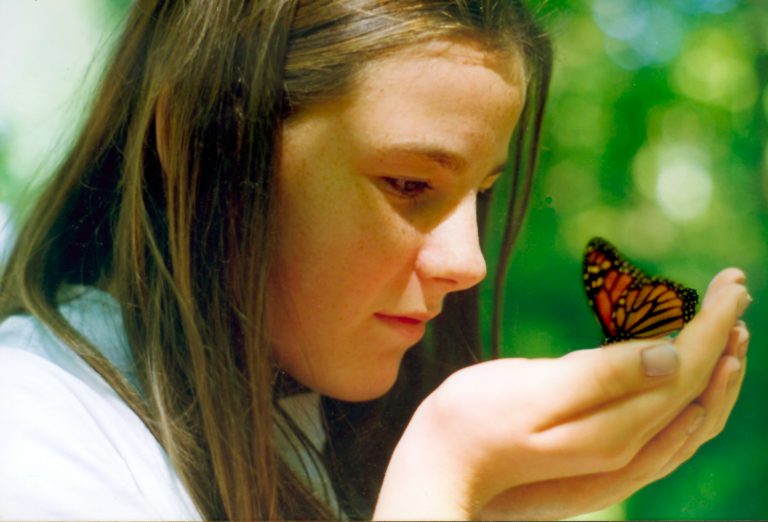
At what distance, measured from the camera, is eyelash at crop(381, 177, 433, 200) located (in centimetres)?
83

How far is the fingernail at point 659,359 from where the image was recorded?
0.64 m

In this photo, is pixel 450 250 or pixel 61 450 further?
pixel 450 250

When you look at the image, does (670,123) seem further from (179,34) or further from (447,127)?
(179,34)

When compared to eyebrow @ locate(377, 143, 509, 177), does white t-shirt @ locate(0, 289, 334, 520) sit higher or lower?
lower

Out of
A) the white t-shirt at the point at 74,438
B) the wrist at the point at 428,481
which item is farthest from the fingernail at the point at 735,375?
the white t-shirt at the point at 74,438

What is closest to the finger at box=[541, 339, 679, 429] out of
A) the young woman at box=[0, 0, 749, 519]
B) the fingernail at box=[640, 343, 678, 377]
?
the fingernail at box=[640, 343, 678, 377]

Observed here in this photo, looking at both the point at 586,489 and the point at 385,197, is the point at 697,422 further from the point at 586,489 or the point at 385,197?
the point at 385,197

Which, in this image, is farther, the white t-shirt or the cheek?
the cheek

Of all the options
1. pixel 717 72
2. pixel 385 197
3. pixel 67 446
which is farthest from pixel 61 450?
pixel 717 72

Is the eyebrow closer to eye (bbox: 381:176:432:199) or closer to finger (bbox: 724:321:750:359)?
eye (bbox: 381:176:432:199)

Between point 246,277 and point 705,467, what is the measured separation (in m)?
0.52

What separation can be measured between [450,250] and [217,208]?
22cm

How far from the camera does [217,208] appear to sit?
85 cm

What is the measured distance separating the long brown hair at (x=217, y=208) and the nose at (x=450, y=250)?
15cm
